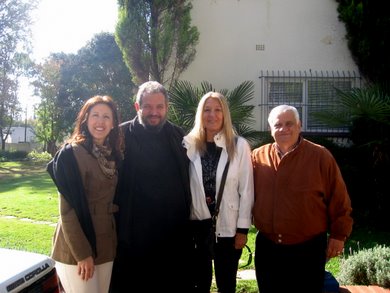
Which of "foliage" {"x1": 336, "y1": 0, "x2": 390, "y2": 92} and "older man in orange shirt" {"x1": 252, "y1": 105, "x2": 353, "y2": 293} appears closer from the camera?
"older man in orange shirt" {"x1": 252, "y1": 105, "x2": 353, "y2": 293}

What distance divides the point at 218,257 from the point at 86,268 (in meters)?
1.06

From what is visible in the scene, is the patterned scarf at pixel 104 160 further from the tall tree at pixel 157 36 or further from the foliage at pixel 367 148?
the tall tree at pixel 157 36

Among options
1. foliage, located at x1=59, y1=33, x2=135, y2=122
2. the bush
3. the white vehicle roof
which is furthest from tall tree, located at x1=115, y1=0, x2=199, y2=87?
foliage, located at x1=59, y1=33, x2=135, y2=122

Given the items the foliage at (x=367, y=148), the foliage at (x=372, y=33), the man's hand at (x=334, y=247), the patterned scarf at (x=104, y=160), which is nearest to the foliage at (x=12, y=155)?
the foliage at (x=372, y=33)

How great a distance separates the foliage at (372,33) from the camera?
794cm

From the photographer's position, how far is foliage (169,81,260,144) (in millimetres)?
7211

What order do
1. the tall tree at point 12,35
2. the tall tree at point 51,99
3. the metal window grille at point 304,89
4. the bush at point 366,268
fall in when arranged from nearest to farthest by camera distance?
the bush at point 366,268 < the metal window grille at point 304,89 < the tall tree at point 12,35 < the tall tree at point 51,99

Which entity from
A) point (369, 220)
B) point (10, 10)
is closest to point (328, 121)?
point (369, 220)

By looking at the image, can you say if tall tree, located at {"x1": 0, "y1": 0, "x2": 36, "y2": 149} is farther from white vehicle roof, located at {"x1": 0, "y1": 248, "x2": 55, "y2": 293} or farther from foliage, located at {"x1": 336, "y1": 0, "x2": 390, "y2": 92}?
white vehicle roof, located at {"x1": 0, "y1": 248, "x2": 55, "y2": 293}

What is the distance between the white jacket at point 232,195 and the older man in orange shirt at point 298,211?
0.10 metres

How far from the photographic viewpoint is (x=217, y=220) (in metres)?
3.20

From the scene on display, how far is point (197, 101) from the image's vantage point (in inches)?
292

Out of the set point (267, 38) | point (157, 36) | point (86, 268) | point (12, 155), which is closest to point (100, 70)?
point (12, 155)

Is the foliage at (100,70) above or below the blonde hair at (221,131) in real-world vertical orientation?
above
